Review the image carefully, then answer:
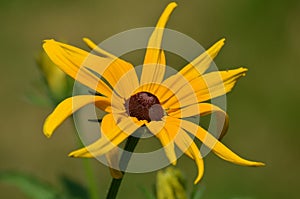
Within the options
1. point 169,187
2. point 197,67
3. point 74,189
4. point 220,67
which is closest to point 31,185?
point 74,189

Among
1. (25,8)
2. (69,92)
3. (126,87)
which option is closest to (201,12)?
(25,8)

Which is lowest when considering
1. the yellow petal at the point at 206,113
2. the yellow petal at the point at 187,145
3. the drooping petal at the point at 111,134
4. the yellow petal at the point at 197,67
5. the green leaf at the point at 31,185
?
the green leaf at the point at 31,185

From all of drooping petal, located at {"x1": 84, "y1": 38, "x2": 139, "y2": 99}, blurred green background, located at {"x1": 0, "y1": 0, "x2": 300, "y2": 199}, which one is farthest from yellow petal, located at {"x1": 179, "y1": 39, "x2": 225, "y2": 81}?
blurred green background, located at {"x1": 0, "y1": 0, "x2": 300, "y2": 199}

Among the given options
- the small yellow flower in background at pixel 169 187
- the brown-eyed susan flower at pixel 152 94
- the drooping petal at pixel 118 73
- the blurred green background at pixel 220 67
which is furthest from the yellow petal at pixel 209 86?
the blurred green background at pixel 220 67

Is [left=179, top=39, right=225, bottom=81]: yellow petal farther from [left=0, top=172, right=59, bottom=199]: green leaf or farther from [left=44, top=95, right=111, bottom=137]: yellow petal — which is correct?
[left=0, top=172, right=59, bottom=199]: green leaf

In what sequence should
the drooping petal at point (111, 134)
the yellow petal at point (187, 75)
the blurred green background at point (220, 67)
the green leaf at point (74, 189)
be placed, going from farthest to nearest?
the blurred green background at point (220, 67)
the green leaf at point (74, 189)
the yellow petal at point (187, 75)
the drooping petal at point (111, 134)

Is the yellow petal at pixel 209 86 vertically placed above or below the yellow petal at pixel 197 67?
below

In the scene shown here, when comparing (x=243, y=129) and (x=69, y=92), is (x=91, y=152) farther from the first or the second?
(x=243, y=129)

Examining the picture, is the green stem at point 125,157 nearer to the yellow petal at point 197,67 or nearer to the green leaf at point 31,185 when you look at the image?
the yellow petal at point 197,67
